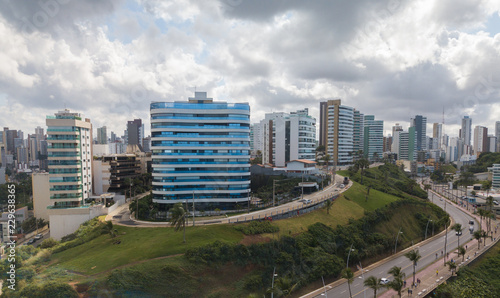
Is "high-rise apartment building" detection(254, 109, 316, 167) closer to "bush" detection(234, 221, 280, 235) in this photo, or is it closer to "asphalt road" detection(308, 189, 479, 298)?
"asphalt road" detection(308, 189, 479, 298)

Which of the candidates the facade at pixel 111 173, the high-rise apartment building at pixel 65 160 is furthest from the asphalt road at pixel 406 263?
the facade at pixel 111 173

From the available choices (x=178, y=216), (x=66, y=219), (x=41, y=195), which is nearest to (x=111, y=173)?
(x=41, y=195)

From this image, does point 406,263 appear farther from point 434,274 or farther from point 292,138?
point 292,138

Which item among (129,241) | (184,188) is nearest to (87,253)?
(129,241)

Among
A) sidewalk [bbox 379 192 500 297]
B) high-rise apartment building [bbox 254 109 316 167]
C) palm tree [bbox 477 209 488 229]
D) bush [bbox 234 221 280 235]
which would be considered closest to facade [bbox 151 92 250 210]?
bush [bbox 234 221 280 235]

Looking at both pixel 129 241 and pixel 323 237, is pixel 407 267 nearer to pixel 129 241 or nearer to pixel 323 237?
pixel 323 237

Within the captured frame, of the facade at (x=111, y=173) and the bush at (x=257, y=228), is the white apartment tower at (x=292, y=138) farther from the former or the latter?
the bush at (x=257, y=228)
